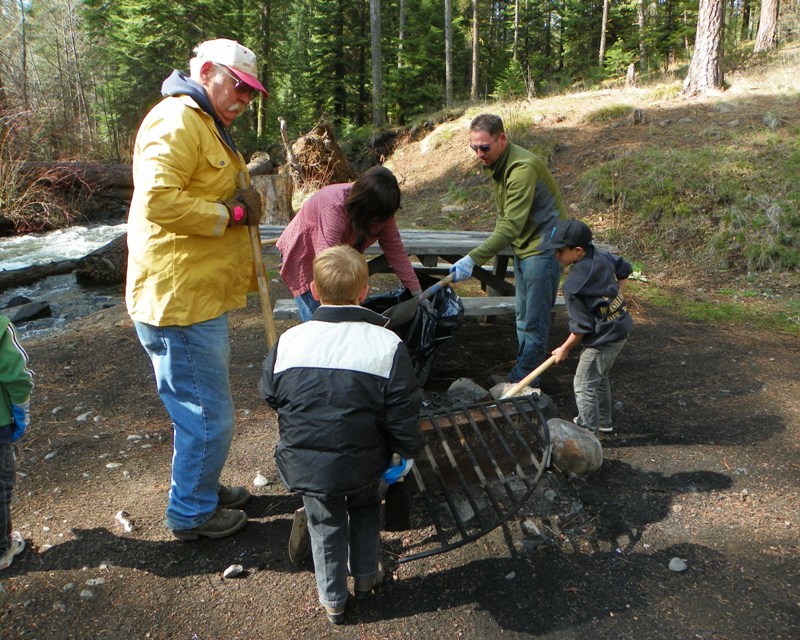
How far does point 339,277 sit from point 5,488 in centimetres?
165

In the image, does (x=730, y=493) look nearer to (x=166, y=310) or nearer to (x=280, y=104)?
(x=166, y=310)

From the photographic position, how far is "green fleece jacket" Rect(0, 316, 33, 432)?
7.02 ft

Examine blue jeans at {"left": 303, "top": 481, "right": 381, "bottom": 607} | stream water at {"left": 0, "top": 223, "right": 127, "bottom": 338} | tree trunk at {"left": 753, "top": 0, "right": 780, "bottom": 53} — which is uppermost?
tree trunk at {"left": 753, "top": 0, "right": 780, "bottom": 53}

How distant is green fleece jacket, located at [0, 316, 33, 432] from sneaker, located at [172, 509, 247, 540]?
83 centimetres

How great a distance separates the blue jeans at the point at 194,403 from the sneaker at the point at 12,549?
23.7 inches

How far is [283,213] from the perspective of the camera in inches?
340

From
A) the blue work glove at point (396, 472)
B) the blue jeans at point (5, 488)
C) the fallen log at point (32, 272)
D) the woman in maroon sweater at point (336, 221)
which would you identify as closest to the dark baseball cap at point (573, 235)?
the woman in maroon sweater at point (336, 221)

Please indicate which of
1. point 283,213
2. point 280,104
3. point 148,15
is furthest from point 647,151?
point 280,104

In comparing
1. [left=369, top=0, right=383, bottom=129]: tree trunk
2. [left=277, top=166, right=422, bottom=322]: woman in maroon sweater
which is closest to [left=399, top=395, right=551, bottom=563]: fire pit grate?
[left=277, top=166, right=422, bottom=322]: woman in maroon sweater

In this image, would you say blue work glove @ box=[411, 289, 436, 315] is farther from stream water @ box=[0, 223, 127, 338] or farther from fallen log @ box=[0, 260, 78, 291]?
fallen log @ box=[0, 260, 78, 291]

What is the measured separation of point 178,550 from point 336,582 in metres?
0.85

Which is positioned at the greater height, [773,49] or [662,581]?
[773,49]

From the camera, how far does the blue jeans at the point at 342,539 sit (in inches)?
78.9

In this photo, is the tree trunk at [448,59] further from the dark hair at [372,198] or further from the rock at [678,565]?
the rock at [678,565]
